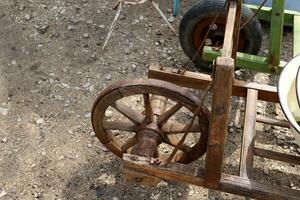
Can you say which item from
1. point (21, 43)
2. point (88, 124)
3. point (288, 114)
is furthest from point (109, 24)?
point (288, 114)

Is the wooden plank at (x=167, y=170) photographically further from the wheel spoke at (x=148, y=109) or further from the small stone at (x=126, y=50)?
the small stone at (x=126, y=50)

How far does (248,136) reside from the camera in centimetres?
215

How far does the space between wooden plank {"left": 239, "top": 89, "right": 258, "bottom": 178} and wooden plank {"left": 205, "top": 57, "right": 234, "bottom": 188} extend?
0.21 m

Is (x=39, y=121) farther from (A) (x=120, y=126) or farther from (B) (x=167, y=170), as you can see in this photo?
(B) (x=167, y=170)

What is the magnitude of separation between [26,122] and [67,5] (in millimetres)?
1132

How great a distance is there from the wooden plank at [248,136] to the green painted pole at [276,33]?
0.31 meters

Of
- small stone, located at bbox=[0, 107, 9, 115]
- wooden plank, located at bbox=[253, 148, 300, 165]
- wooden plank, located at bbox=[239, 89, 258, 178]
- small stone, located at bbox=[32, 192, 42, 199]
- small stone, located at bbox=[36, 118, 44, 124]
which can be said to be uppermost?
wooden plank, located at bbox=[239, 89, 258, 178]

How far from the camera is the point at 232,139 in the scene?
267 cm

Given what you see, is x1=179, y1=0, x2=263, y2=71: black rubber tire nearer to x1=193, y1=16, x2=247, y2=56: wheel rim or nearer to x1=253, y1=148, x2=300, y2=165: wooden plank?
x1=193, y1=16, x2=247, y2=56: wheel rim

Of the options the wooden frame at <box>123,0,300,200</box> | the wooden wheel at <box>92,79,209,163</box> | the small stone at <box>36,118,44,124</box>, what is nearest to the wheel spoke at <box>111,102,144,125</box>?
the wooden wheel at <box>92,79,209,163</box>

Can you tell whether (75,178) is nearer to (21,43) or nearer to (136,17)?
(21,43)

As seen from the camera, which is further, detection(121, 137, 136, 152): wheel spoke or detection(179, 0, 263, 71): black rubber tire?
detection(179, 0, 263, 71): black rubber tire

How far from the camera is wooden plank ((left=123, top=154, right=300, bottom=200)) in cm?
185

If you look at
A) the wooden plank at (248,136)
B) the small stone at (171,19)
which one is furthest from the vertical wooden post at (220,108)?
the small stone at (171,19)
